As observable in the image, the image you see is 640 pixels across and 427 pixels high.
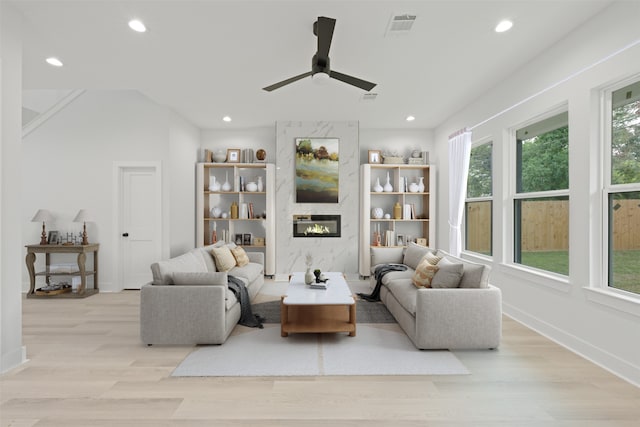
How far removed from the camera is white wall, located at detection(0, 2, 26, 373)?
267cm

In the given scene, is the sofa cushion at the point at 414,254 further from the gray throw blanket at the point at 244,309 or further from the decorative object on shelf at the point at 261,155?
the decorative object on shelf at the point at 261,155

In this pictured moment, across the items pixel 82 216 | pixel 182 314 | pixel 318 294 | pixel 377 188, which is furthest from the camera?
pixel 377 188

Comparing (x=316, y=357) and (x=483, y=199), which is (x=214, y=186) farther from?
(x=483, y=199)

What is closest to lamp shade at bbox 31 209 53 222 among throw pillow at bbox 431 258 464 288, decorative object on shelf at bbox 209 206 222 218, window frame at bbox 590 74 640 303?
decorative object on shelf at bbox 209 206 222 218

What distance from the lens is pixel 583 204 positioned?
307cm

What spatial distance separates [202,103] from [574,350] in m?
5.41

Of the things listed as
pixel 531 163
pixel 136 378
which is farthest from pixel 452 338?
pixel 136 378

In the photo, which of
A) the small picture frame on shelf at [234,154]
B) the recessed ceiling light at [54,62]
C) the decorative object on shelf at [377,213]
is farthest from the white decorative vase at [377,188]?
the recessed ceiling light at [54,62]

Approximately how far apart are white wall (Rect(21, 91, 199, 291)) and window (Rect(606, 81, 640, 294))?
5.51 m

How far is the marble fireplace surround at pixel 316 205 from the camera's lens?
257 inches

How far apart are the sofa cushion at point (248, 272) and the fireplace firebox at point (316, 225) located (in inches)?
50.6

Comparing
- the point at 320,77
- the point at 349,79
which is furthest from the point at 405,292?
the point at 320,77

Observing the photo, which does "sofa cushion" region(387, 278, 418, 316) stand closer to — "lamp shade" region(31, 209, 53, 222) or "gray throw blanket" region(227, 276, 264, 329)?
"gray throw blanket" region(227, 276, 264, 329)

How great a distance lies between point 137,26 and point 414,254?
4357mm
